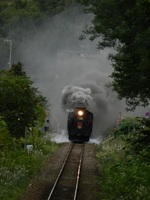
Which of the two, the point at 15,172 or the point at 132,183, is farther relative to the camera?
the point at 15,172

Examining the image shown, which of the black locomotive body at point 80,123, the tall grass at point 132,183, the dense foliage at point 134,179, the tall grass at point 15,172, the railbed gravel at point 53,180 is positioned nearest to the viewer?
the tall grass at point 132,183

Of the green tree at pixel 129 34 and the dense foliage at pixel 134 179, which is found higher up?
the green tree at pixel 129 34

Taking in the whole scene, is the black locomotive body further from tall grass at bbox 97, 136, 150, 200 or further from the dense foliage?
tall grass at bbox 97, 136, 150, 200

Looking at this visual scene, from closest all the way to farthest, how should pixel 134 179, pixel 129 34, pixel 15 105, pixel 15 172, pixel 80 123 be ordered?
pixel 134 179 → pixel 15 172 → pixel 129 34 → pixel 15 105 → pixel 80 123

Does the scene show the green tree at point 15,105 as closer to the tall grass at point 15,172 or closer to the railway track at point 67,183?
the tall grass at point 15,172

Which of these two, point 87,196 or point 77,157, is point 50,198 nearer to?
point 87,196

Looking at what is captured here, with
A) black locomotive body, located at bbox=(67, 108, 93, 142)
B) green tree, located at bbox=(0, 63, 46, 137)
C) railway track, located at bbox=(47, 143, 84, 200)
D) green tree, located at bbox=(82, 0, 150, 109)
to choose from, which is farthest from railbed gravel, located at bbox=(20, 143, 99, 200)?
black locomotive body, located at bbox=(67, 108, 93, 142)

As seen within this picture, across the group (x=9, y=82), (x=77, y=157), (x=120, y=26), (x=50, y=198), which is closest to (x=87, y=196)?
(x=50, y=198)

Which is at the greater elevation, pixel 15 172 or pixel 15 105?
pixel 15 105

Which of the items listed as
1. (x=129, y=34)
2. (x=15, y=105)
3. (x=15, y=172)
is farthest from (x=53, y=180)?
(x=129, y=34)

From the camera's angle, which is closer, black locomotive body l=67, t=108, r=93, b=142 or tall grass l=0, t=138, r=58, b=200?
tall grass l=0, t=138, r=58, b=200

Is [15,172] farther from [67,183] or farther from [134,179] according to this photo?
[134,179]

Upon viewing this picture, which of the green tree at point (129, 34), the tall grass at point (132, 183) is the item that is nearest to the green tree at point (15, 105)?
the green tree at point (129, 34)

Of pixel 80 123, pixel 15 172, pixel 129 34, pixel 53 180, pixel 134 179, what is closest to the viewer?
pixel 134 179
